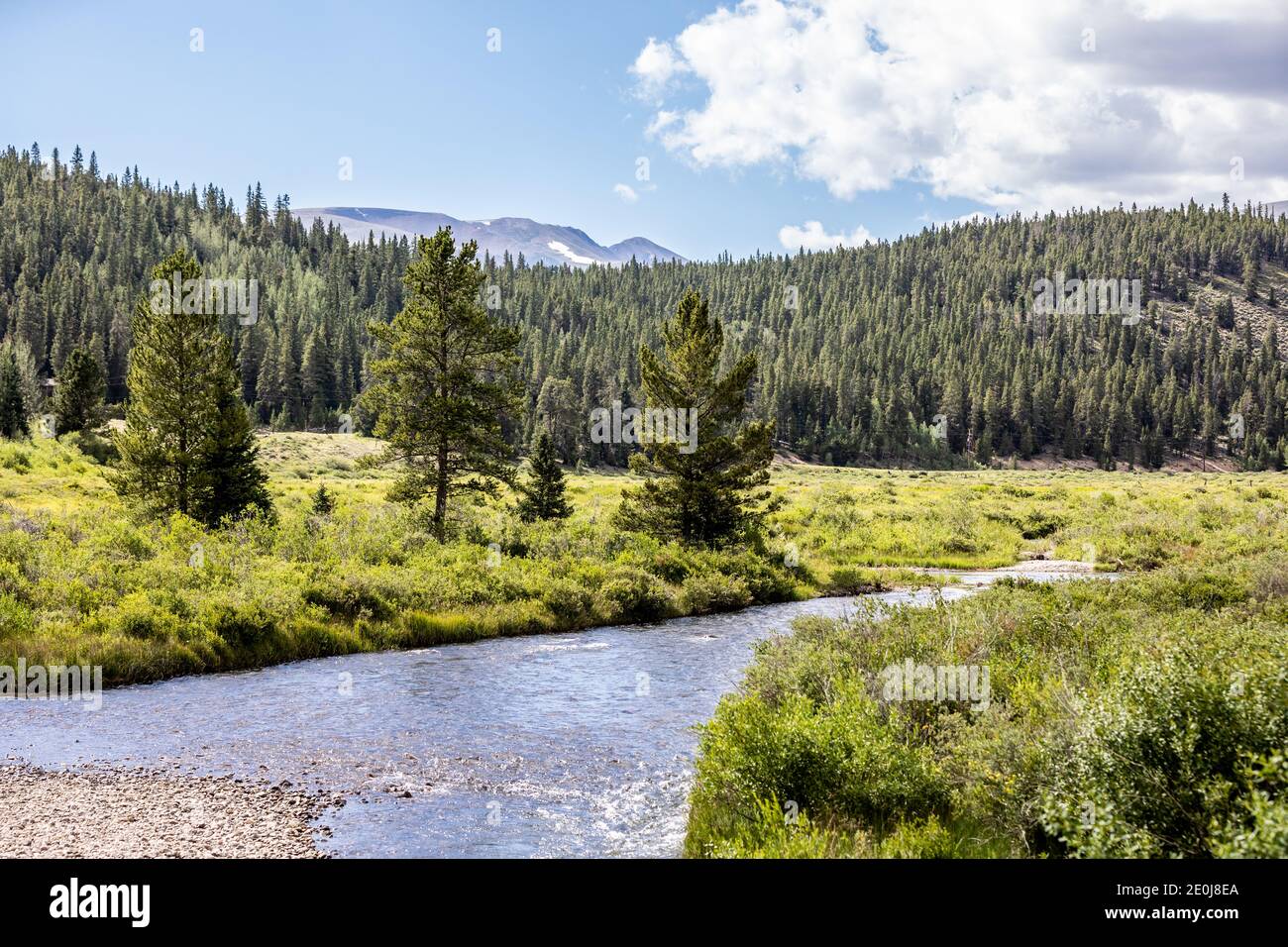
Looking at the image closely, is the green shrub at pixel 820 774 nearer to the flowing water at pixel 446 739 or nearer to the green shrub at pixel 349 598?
the flowing water at pixel 446 739

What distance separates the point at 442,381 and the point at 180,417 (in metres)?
10.5

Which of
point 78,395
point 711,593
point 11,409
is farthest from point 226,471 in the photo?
point 78,395

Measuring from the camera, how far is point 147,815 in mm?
13133

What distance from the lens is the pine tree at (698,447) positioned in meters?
40.3

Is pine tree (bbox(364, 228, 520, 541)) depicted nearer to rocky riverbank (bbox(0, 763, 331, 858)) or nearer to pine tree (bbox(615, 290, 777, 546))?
pine tree (bbox(615, 290, 777, 546))

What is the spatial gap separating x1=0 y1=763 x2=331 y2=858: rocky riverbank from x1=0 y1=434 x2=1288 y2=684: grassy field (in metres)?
7.99

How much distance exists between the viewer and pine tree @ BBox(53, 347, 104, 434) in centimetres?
6838

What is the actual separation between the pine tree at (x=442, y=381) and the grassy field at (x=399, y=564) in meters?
2.20

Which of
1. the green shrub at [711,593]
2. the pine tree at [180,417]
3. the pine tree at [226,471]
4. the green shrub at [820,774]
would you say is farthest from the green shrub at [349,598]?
the green shrub at [820,774]

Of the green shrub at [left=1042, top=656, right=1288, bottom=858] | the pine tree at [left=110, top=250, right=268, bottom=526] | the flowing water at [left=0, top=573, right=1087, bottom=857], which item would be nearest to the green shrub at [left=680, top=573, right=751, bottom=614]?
the flowing water at [left=0, top=573, right=1087, bottom=857]

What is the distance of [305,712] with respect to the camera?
19453 mm

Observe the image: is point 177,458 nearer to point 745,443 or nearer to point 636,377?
point 745,443

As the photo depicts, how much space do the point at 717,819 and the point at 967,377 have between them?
17748 cm

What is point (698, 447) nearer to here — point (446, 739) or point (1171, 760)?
point (446, 739)
